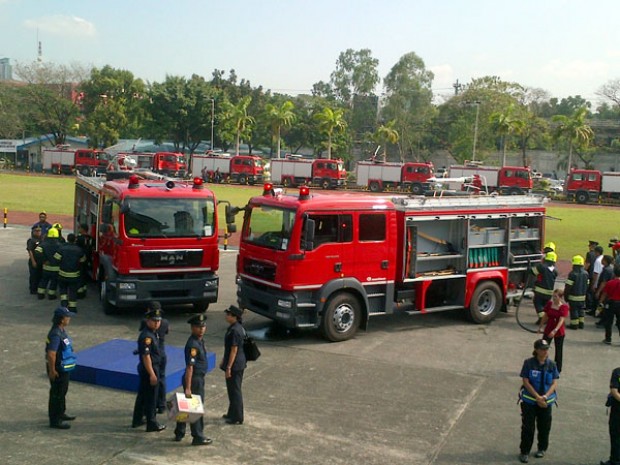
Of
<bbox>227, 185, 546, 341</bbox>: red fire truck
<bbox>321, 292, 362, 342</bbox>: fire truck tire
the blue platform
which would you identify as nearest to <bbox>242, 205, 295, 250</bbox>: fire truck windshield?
<bbox>227, 185, 546, 341</bbox>: red fire truck

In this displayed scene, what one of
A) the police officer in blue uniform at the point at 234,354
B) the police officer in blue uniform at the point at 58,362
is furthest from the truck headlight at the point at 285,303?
the police officer in blue uniform at the point at 58,362

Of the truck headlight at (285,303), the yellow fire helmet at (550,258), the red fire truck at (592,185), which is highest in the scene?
the red fire truck at (592,185)

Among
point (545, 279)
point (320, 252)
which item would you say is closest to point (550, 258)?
point (545, 279)

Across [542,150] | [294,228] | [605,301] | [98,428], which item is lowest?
[98,428]

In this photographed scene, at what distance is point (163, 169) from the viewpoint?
187ft

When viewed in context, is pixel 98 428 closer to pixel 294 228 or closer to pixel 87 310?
pixel 294 228

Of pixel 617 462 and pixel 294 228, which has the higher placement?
pixel 294 228

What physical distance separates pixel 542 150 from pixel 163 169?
47.0 metres

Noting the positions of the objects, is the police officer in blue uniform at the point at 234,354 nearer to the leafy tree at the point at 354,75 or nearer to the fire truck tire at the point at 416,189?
the fire truck tire at the point at 416,189

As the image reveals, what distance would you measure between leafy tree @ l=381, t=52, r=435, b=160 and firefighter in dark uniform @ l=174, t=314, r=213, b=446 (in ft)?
235

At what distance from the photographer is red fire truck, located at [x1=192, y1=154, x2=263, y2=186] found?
57750 mm

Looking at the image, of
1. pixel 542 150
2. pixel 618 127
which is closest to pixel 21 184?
pixel 542 150

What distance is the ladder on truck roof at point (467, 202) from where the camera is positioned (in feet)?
41.5

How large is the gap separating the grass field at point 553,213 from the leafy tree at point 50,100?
93.0 ft
